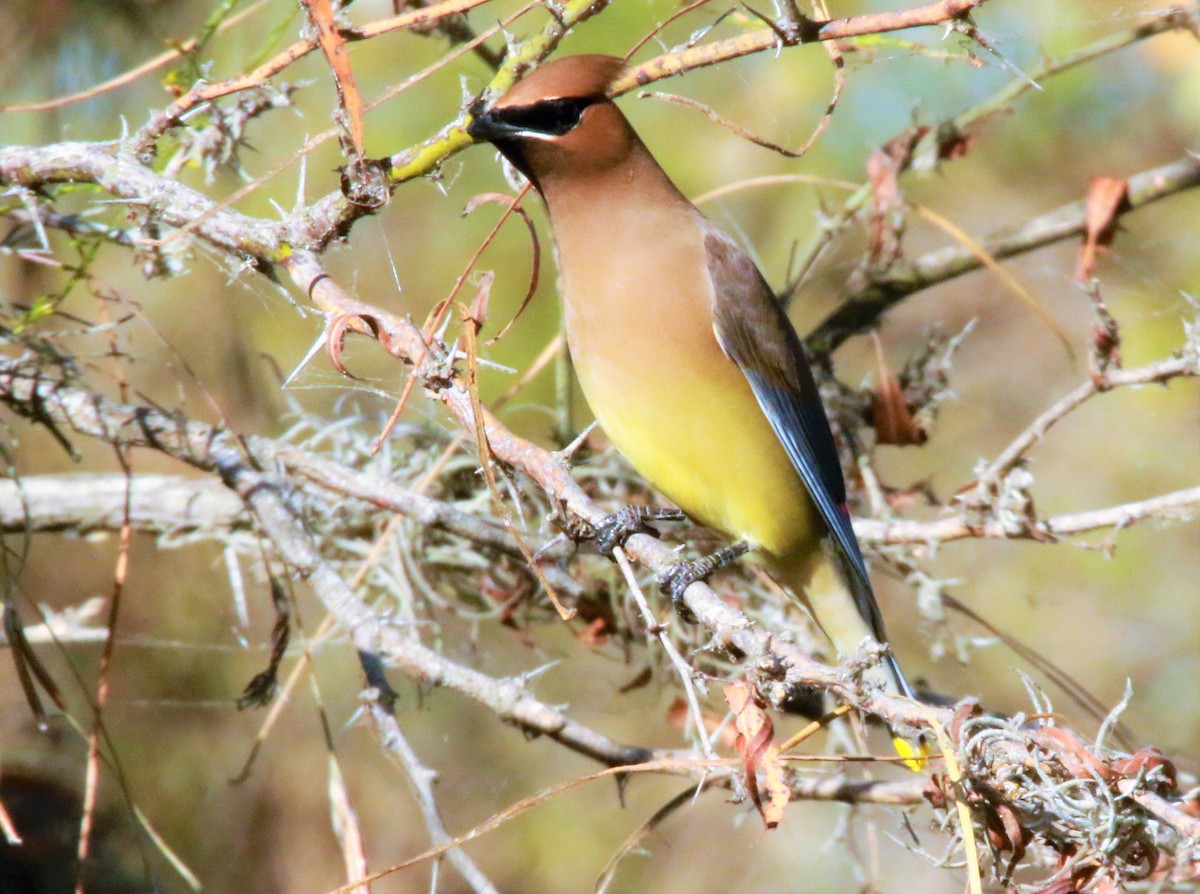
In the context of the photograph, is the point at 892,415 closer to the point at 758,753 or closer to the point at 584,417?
the point at 584,417

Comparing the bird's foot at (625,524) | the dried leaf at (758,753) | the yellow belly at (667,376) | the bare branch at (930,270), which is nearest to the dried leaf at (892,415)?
the bare branch at (930,270)

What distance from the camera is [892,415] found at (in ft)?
10.5

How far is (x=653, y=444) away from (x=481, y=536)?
→ 41cm

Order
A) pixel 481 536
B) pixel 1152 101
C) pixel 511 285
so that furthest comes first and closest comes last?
pixel 1152 101 < pixel 511 285 < pixel 481 536

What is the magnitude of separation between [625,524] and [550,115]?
836 mm

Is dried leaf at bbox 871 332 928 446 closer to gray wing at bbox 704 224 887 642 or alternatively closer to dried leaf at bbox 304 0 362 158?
gray wing at bbox 704 224 887 642

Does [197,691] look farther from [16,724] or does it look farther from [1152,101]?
[1152,101]

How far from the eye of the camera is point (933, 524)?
278 centimetres

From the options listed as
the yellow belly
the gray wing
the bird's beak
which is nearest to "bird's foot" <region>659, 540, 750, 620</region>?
the yellow belly

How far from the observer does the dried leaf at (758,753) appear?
1594 millimetres

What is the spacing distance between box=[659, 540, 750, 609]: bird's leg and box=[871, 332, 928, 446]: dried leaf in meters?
0.52

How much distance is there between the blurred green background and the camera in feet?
11.9

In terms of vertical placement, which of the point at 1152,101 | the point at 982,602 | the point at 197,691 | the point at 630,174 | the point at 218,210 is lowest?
the point at 982,602

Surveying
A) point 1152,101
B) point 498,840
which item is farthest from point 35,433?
point 1152,101
